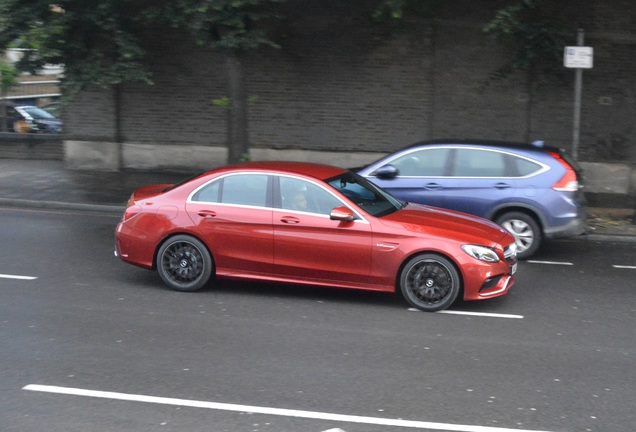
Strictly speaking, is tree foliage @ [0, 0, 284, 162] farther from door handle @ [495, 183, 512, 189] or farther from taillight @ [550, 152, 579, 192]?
taillight @ [550, 152, 579, 192]

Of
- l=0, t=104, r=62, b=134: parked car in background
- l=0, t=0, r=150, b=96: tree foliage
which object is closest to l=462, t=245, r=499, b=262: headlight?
l=0, t=0, r=150, b=96: tree foliage

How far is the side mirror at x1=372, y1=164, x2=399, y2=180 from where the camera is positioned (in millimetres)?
11617

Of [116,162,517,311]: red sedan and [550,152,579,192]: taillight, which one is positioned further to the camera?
[550,152,579,192]: taillight

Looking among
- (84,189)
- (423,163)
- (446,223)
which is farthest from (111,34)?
(446,223)

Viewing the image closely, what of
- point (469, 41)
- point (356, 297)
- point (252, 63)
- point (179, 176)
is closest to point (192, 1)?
point (252, 63)

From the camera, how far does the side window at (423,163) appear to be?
11.8 metres

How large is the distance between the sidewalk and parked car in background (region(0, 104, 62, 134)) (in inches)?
40.0

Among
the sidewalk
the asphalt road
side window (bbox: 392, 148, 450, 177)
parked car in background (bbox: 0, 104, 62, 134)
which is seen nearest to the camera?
the asphalt road

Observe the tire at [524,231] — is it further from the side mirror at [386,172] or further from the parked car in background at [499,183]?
the side mirror at [386,172]

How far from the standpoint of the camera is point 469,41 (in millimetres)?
16953

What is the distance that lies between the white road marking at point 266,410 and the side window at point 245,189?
11.2 feet

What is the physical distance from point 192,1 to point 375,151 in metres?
5.55

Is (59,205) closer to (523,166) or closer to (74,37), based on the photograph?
(74,37)

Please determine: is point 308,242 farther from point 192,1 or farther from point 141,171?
point 141,171
